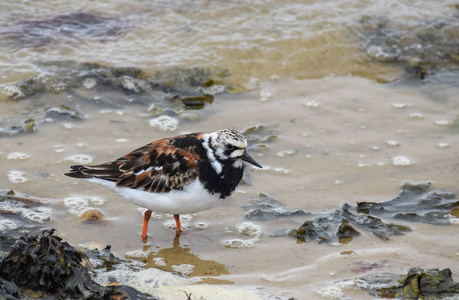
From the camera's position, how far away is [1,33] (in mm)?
6754

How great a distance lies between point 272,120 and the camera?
5652 millimetres

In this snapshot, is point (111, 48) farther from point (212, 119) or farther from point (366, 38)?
point (366, 38)

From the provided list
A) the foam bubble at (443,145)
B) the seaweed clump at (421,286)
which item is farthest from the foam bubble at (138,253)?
the foam bubble at (443,145)

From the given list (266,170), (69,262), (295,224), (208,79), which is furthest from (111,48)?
(69,262)

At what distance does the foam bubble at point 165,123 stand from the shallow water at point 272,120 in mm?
54

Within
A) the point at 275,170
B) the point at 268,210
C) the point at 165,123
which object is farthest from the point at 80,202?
the point at 275,170

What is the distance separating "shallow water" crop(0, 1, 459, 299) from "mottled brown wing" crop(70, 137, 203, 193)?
1.15ft

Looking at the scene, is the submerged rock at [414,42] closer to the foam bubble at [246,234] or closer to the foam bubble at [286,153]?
the foam bubble at [286,153]

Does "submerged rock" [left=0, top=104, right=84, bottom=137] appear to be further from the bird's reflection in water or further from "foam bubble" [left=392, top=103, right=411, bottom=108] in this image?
"foam bubble" [left=392, top=103, right=411, bottom=108]

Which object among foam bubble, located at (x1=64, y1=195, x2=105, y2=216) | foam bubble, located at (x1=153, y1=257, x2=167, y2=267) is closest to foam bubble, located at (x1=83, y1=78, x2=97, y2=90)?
foam bubble, located at (x1=64, y1=195, x2=105, y2=216)

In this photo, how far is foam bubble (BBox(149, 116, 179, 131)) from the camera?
5.43 meters

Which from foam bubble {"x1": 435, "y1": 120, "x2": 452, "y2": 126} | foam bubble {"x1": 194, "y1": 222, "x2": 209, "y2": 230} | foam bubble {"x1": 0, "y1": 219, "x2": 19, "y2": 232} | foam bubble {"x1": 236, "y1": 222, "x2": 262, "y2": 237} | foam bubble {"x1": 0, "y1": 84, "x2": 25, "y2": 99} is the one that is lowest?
foam bubble {"x1": 194, "y1": 222, "x2": 209, "y2": 230}

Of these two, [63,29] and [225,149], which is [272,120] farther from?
[63,29]

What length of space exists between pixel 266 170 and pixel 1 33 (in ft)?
12.8
